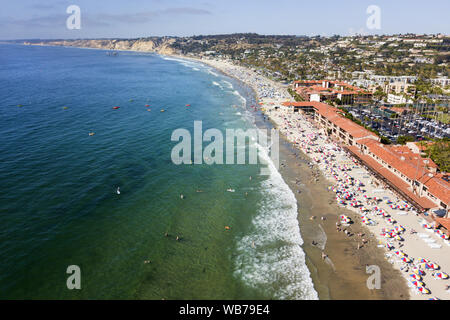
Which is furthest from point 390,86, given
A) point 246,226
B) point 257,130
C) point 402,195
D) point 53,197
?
point 53,197

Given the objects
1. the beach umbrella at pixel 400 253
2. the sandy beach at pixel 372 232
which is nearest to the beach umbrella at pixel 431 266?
the sandy beach at pixel 372 232

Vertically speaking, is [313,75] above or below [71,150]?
above

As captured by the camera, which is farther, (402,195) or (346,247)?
(402,195)

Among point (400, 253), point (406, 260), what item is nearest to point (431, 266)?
point (406, 260)

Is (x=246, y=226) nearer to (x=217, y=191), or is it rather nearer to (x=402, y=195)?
(x=217, y=191)

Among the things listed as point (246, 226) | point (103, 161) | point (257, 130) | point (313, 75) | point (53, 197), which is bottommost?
point (246, 226)

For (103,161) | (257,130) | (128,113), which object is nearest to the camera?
(103,161)
